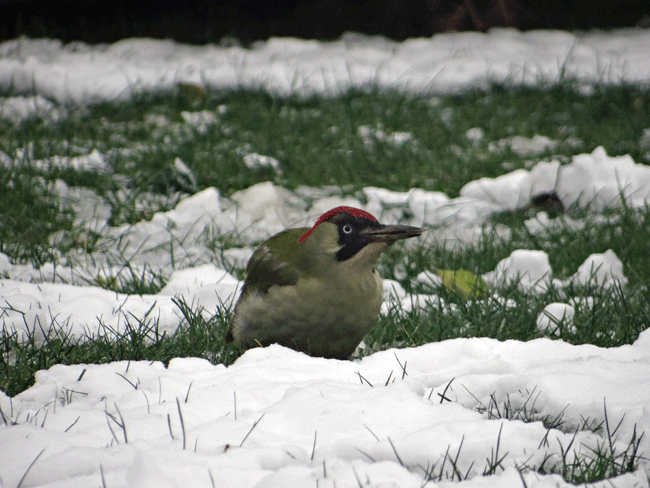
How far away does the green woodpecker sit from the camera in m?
2.78

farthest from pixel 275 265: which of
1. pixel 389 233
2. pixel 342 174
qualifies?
pixel 342 174

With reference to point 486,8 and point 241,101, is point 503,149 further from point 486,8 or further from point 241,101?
point 486,8

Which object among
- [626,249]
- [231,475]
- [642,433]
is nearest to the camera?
[231,475]

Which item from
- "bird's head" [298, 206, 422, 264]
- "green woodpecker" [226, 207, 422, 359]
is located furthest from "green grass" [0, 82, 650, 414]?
"bird's head" [298, 206, 422, 264]

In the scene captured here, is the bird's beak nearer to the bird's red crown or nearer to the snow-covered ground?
the bird's red crown

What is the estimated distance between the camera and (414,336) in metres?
3.08

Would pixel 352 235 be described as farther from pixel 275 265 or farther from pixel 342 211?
pixel 275 265

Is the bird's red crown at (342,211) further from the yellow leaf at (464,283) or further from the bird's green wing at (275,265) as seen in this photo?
the yellow leaf at (464,283)

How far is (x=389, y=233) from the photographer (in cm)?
282

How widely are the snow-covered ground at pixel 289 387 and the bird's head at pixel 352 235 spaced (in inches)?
15.9

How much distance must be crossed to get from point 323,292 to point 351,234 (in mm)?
267

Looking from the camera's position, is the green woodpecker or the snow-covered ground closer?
the snow-covered ground

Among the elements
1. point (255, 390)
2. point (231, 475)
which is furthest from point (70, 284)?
point (231, 475)

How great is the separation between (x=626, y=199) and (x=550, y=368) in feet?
8.67
